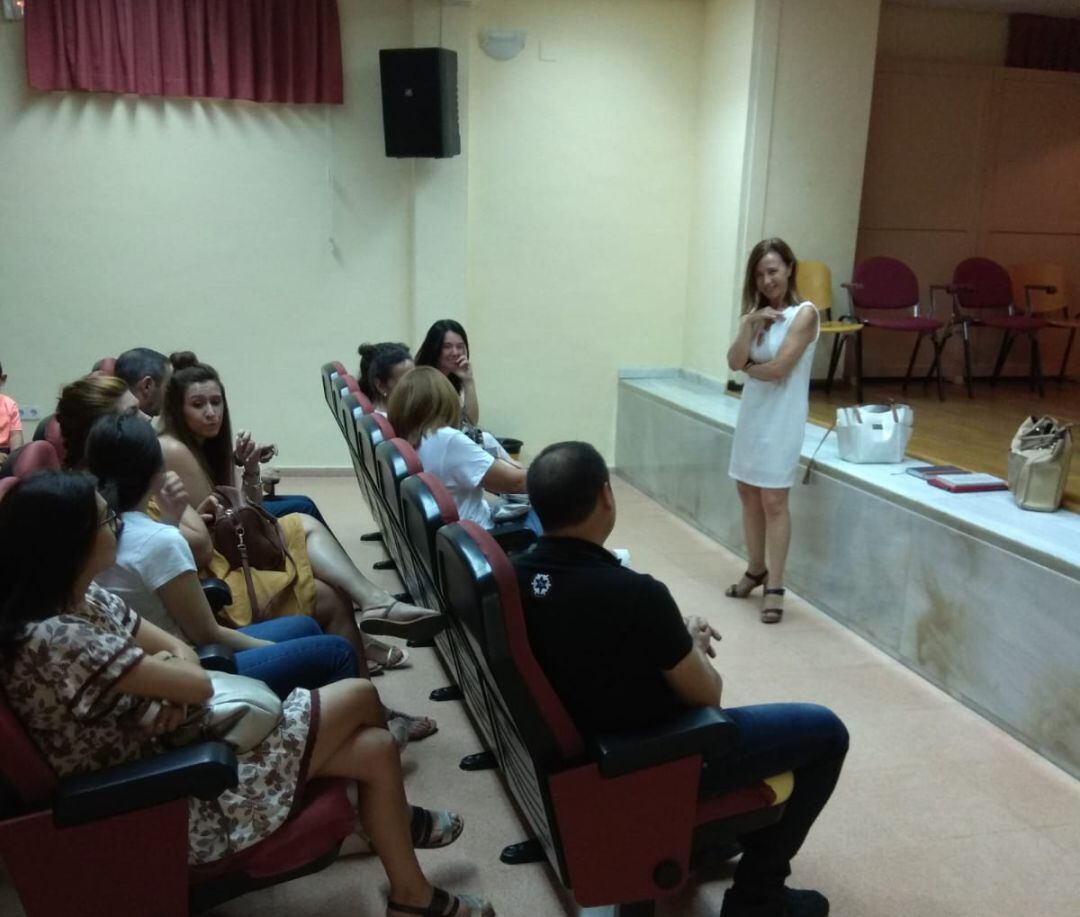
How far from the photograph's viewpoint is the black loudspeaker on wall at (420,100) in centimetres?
523

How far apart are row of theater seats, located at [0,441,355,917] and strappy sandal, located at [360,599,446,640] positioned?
36.2 inches

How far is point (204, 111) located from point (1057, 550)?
4.69 meters

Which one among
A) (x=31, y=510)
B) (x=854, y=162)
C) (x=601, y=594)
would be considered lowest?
(x=601, y=594)

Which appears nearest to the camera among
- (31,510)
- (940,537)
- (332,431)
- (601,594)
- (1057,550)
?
(31,510)

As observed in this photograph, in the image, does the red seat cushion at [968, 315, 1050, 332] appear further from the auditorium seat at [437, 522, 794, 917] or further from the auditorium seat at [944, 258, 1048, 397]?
the auditorium seat at [437, 522, 794, 917]

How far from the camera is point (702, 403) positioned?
5.36 m

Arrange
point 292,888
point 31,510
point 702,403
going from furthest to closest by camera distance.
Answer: point 702,403 < point 292,888 < point 31,510

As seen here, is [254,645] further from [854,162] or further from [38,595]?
[854,162]

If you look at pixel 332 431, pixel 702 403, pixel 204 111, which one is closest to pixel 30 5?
pixel 204 111

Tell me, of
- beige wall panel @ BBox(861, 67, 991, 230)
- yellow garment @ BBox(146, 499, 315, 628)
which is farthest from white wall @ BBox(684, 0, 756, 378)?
yellow garment @ BBox(146, 499, 315, 628)

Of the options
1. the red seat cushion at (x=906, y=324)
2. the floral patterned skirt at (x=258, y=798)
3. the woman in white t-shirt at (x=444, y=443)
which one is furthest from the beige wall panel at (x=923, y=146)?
the floral patterned skirt at (x=258, y=798)

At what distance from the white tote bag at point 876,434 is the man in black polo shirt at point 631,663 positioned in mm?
2192

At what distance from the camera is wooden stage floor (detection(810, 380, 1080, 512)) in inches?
163

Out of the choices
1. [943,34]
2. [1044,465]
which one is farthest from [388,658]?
[943,34]
